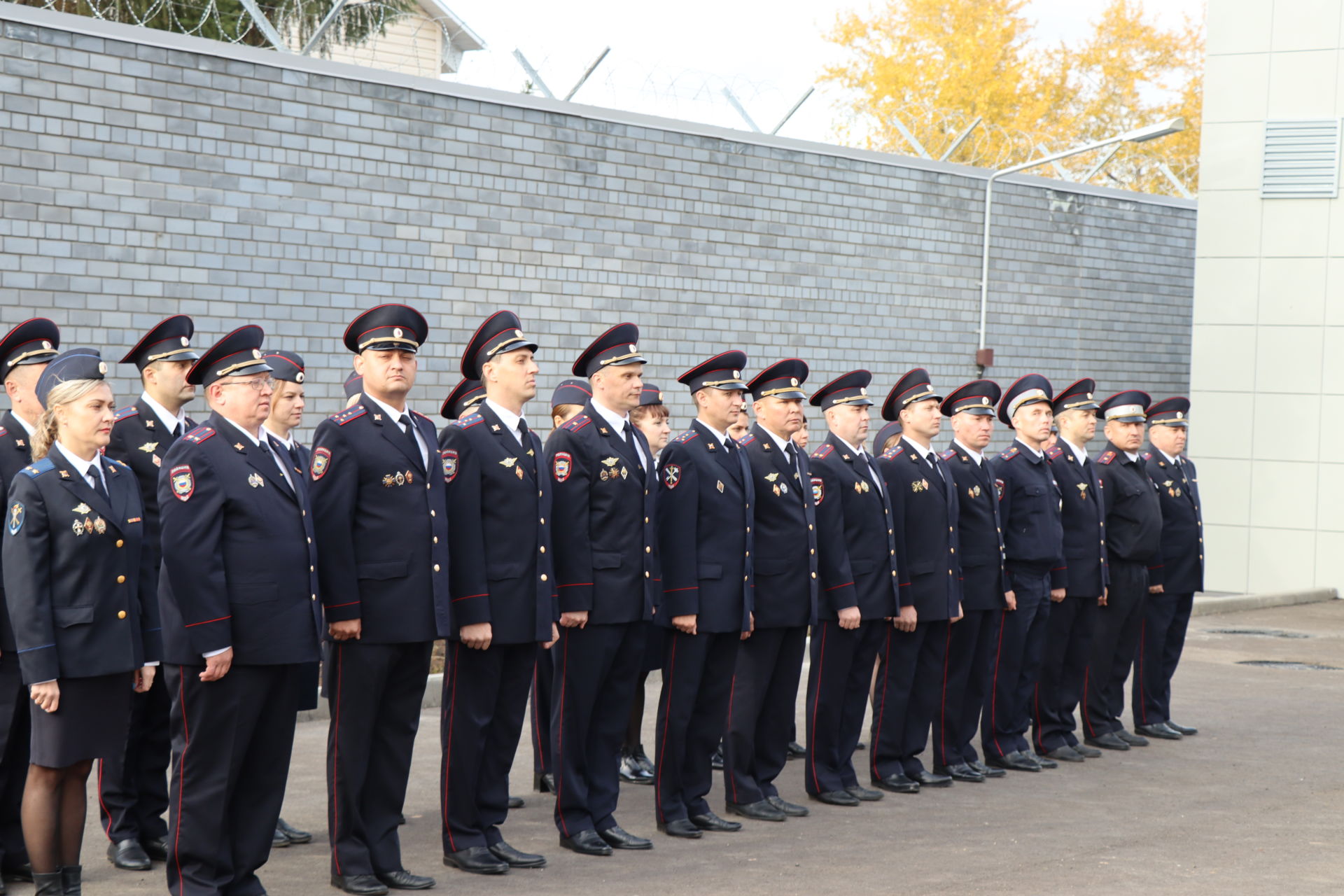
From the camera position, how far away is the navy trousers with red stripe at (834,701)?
24.4 feet

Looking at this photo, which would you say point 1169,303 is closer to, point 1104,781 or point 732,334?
point 732,334

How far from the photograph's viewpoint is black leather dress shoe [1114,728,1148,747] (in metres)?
9.09

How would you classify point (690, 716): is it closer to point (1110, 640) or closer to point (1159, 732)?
point (1110, 640)

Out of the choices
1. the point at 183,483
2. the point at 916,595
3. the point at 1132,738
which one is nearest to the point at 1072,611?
the point at 1132,738

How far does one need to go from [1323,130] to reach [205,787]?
1637 centimetres

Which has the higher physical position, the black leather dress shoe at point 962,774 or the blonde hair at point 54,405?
the blonde hair at point 54,405

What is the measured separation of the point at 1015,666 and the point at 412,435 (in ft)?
13.6

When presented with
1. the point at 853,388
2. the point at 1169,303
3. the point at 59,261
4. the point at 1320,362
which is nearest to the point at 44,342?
the point at 853,388

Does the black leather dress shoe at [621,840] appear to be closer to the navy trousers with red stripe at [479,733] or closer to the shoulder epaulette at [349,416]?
the navy trousers with red stripe at [479,733]

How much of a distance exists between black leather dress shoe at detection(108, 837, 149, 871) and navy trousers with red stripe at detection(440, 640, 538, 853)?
119 cm

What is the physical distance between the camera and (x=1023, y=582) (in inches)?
332

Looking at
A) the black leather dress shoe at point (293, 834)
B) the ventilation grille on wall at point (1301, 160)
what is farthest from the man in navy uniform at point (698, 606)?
the ventilation grille on wall at point (1301, 160)

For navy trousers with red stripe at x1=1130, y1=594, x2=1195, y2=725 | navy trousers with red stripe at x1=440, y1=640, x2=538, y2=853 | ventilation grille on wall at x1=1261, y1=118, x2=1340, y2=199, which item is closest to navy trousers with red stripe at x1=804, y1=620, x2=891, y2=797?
navy trousers with red stripe at x1=440, y1=640, x2=538, y2=853

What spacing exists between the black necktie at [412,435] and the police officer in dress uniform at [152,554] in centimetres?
100
